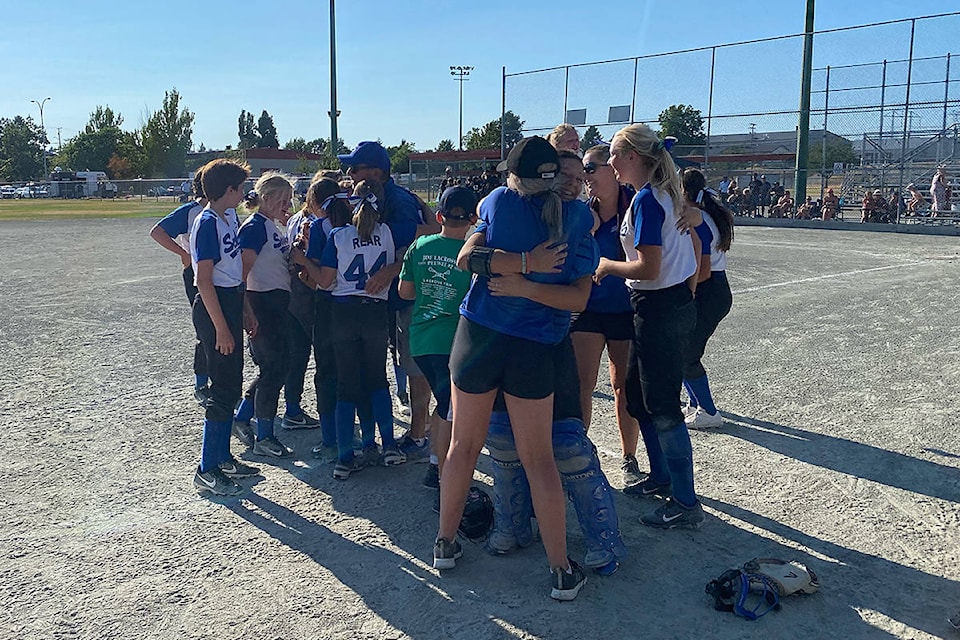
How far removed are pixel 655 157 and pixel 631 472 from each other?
75.2 inches

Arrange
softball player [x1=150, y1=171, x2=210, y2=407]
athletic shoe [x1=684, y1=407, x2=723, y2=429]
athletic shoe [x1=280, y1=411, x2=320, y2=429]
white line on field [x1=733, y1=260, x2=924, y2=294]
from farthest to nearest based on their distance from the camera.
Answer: white line on field [x1=733, y1=260, x2=924, y2=294]
softball player [x1=150, y1=171, x2=210, y2=407]
athletic shoe [x1=280, y1=411, x2=320, y2=429]
athletic shoe [x1=684, y1=407, x2=723, y2=429]

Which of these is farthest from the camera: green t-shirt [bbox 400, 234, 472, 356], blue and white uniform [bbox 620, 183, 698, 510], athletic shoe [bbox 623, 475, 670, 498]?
athletic shoe [bbox 623, 475, 670, 498]

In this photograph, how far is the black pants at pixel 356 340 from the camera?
15.9ft

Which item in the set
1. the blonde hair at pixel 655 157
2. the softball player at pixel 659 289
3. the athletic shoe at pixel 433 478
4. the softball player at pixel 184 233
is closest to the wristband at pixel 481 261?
the softball player at pixel 659 289

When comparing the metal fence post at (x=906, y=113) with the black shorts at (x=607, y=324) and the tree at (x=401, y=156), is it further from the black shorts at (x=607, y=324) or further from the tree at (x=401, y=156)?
the tree at (x=401, y=156)

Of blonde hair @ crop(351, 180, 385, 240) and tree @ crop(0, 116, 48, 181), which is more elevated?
tree @ crop(0, 116, 48, 181)

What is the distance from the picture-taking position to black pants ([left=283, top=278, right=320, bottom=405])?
5504 mm

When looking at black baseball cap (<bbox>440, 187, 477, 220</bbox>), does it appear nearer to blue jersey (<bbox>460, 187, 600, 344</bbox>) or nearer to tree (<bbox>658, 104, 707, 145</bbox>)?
blue jersey (<bbox>460, 187, 600, 344</bbox>)

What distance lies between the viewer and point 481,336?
3.39 meters

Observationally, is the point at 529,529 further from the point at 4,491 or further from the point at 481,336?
the point at 4,491

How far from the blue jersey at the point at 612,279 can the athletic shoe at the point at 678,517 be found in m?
A: 1.09

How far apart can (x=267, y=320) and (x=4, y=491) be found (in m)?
1.81

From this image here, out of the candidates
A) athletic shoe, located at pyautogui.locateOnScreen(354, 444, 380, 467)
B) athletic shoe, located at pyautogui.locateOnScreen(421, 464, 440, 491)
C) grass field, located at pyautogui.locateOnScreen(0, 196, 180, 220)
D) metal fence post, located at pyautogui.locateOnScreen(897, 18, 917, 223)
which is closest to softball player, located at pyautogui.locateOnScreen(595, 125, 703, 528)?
athletic shoe, located at pyautogui.locateOnScreen(421, 464, 440, 491)

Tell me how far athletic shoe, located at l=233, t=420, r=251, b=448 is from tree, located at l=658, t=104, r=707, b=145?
25.3m
